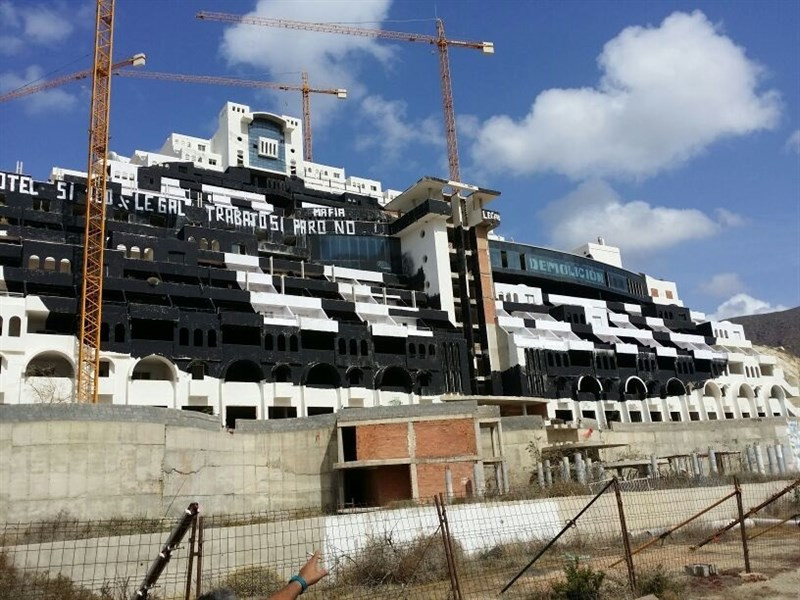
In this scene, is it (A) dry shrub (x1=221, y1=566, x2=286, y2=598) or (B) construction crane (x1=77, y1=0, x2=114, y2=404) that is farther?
(B) construction crane (x1=77, y1=0, x2=114, y2=404)

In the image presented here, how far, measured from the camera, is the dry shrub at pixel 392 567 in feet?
70.9

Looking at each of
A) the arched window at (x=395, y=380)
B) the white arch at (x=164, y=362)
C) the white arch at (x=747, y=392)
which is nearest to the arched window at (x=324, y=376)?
the arched window at (x=395, y=380)

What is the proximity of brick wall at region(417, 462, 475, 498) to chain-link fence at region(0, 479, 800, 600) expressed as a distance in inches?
381

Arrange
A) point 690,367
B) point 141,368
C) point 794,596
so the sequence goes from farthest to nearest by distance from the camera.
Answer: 1. point 690,367
2. point 141,368
3. point 794,596

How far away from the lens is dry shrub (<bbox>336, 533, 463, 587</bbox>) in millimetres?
21625

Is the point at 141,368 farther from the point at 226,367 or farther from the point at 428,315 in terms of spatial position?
the point at 428,315

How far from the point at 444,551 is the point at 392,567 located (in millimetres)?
3130

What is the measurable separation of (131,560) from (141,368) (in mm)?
35472

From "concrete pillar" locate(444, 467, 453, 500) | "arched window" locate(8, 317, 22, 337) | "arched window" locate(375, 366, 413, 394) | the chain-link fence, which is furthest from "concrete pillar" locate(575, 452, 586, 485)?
"arched window" locate(8, 317, 22, 337)

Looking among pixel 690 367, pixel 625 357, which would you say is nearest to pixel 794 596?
pixel 625 357

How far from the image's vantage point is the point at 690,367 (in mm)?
91812

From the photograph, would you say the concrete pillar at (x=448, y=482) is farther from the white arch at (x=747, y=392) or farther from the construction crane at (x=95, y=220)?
the white arch at (x=747, y=392)

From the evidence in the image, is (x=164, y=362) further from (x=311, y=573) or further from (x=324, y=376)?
(x=311, y=573)

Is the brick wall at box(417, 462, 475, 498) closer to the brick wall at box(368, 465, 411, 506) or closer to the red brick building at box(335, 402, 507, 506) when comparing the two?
the red brick building at box(335, 402, 507, 506)
